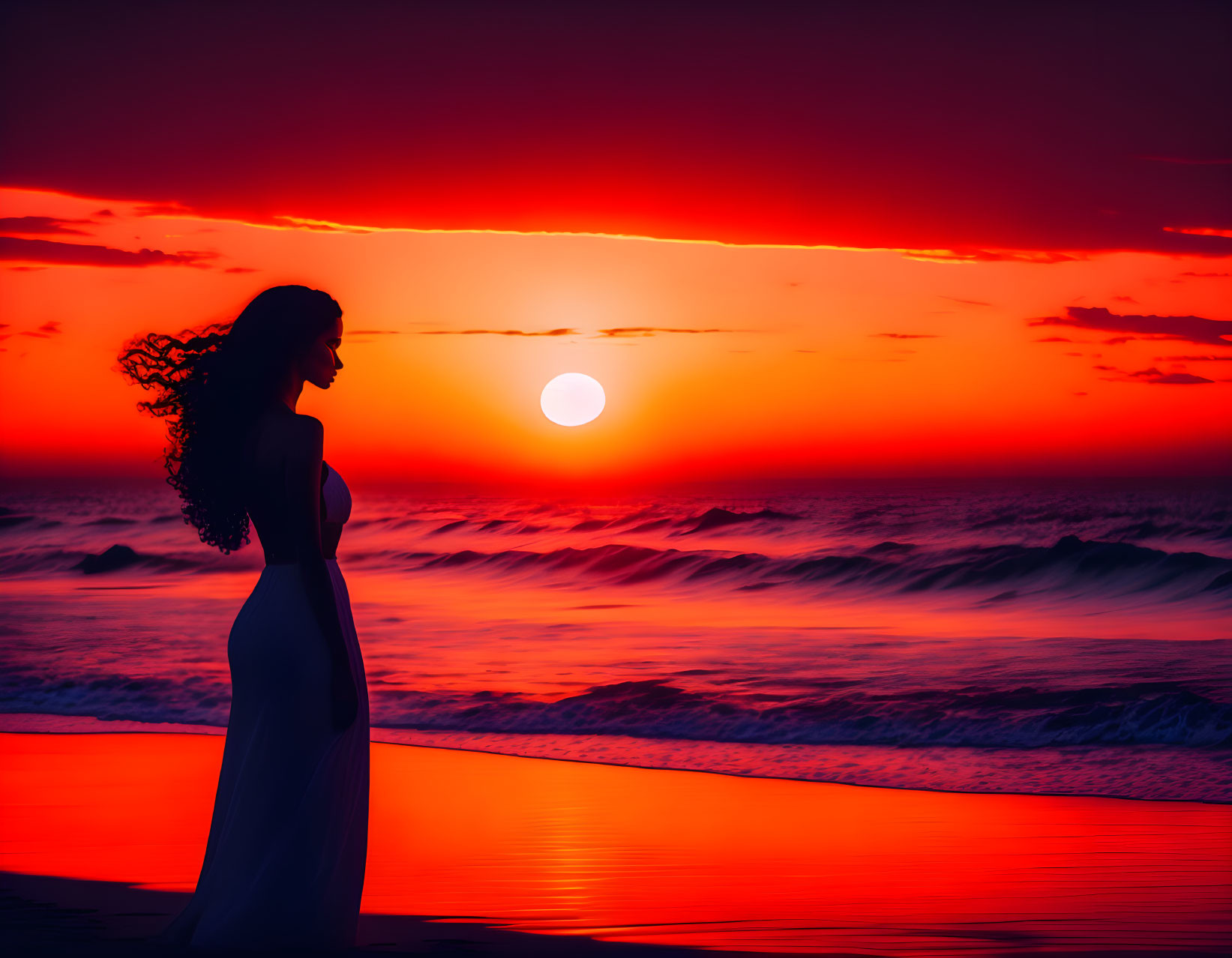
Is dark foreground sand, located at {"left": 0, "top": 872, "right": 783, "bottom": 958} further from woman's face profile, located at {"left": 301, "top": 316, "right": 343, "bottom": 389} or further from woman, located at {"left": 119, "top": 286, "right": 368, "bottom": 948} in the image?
woman's face profile, located at {"left": 301, "top": 316, "right": 343, "bottom": 389}

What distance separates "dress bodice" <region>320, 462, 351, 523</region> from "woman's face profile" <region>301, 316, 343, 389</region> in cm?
30

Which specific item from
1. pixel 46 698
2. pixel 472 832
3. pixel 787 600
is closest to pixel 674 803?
pixel 472 832

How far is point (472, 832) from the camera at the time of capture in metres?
6.89

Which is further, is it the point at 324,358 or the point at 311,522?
the point at 324,358

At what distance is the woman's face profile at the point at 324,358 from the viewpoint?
4230mm

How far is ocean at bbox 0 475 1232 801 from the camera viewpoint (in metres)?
10.0

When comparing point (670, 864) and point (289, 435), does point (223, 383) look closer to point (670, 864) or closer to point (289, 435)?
point (289, 435)

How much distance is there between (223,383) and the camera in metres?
4.20

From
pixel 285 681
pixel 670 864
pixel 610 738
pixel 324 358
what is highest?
pixel 324 358

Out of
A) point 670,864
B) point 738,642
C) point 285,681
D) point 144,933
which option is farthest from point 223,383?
point 738,642

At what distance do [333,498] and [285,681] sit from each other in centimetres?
62

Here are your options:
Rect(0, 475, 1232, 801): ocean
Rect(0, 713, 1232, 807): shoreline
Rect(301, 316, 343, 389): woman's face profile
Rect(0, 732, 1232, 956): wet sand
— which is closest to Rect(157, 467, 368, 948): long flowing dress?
Rect(301, 316, 343, 389): woman's face profile

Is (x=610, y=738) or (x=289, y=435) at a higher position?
(x=289, y=435)

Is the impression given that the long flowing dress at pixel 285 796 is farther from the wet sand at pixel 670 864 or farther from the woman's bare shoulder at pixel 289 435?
the wet sand at pixel 670 864
